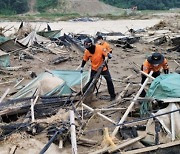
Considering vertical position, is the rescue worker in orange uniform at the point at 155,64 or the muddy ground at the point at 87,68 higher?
the rescue worker in orange uniform at the point at 155,64

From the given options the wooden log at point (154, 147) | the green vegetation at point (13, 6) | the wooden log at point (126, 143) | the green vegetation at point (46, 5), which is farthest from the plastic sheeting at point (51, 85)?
the green vegetation at point (46, 5)

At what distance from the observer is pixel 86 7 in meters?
71.5

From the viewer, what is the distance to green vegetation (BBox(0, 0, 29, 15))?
2694 inches

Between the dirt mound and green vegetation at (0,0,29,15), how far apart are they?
6.35 m

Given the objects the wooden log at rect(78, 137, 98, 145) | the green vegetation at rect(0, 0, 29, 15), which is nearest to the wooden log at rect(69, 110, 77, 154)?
the wooden log at rect(78, 137, 98, 145)

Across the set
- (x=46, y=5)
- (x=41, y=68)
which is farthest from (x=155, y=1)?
(x=41, y=68)

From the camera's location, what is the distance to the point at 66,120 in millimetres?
8594

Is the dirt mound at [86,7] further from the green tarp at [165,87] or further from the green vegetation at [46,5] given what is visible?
the green tarp at [165,87]

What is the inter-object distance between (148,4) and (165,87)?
71639 mm

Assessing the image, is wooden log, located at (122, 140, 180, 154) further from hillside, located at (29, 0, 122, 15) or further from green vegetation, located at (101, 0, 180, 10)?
green vegetation, located at (101, 0, 180, 10)

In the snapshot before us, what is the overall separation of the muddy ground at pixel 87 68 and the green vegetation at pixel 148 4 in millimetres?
55054

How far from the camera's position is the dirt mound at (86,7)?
2763 inches

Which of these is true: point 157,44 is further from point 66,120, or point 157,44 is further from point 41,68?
point 66,120

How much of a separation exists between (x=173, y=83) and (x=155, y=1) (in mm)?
72971
